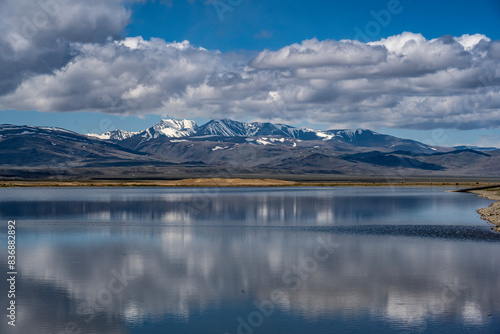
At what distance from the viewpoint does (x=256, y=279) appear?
105 feet

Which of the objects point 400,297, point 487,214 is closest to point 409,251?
point 400,297

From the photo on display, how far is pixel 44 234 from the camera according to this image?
5272 centimetres

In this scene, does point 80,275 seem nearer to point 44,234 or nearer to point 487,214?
point 44,234

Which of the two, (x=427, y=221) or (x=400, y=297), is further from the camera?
(x=427, y=221)

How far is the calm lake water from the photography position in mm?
23844

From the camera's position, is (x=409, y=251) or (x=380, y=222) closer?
(x=409, y=251)

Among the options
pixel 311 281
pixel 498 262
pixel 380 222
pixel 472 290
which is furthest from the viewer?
pixel 380 222

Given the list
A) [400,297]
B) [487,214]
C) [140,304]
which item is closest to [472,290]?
[400,297]

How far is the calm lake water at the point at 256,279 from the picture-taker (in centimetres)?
2384

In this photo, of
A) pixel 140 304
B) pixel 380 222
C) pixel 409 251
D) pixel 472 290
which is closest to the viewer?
pixel 140 304

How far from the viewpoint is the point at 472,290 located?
1156 inches

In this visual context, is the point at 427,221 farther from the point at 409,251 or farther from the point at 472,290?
the point at 472,290

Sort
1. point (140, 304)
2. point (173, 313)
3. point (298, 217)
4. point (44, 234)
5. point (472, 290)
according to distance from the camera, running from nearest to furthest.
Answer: point (173, 313), point (140, 304), point (472, 290), point (44, 234), point (298, 217)

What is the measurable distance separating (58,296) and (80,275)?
5175 millimetres
